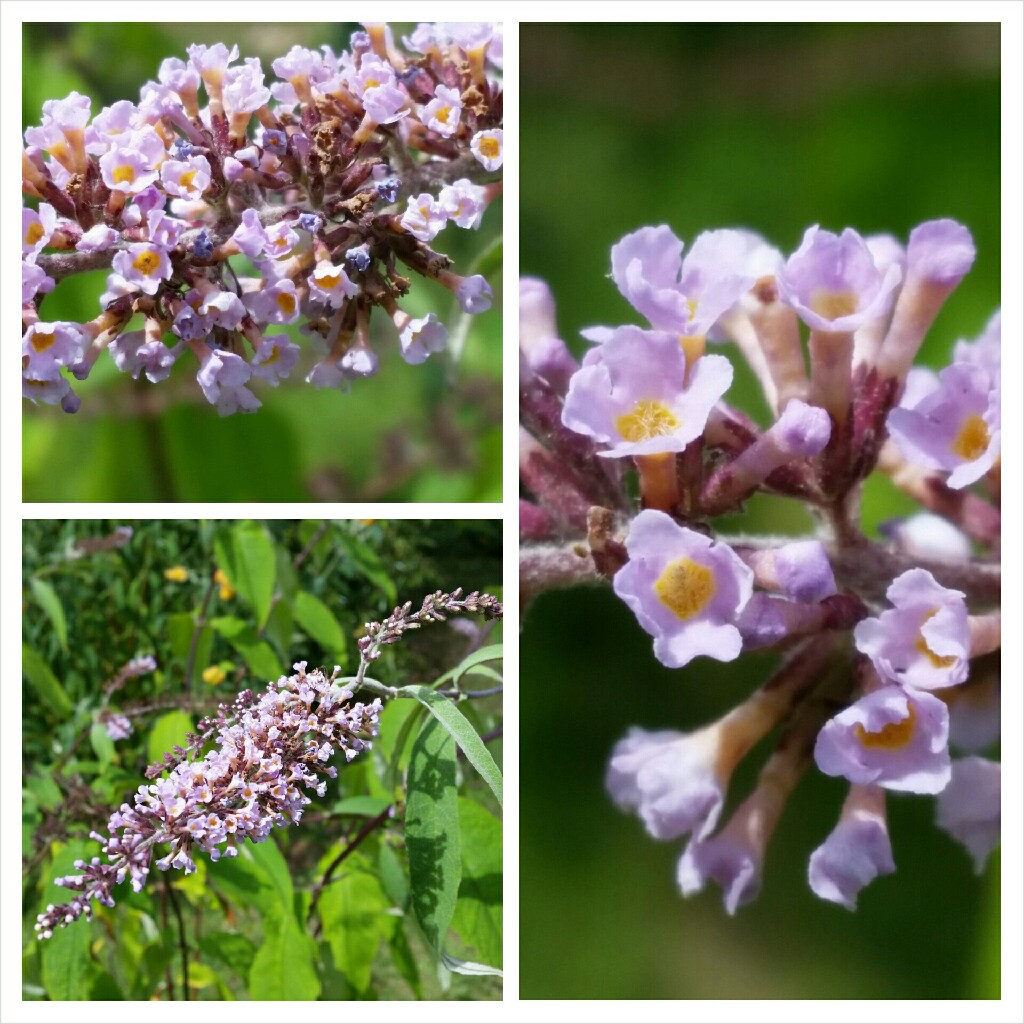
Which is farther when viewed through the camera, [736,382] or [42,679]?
[736,382]

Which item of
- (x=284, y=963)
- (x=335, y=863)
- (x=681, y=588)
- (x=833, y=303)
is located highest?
(x=833, y=303)

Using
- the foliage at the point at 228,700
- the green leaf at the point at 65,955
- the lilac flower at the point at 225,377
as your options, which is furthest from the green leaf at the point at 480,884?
the lilac flower at the point at 225,377

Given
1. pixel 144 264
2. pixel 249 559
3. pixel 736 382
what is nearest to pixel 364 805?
pixel 249 559

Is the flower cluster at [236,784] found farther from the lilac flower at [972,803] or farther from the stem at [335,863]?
the lilac flower at [972,803]

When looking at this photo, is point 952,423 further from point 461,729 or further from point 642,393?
point 461,729

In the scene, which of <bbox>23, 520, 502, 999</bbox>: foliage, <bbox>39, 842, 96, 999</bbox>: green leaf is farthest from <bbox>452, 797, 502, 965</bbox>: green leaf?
<bbox>39, 842, 96, 999</bbox>: green leaf

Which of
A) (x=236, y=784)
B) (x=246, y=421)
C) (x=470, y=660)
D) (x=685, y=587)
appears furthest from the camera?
(x=246, y=421)

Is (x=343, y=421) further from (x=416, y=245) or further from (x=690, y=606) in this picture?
(x=690, y=606)

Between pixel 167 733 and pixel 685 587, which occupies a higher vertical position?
pixel 685 587
